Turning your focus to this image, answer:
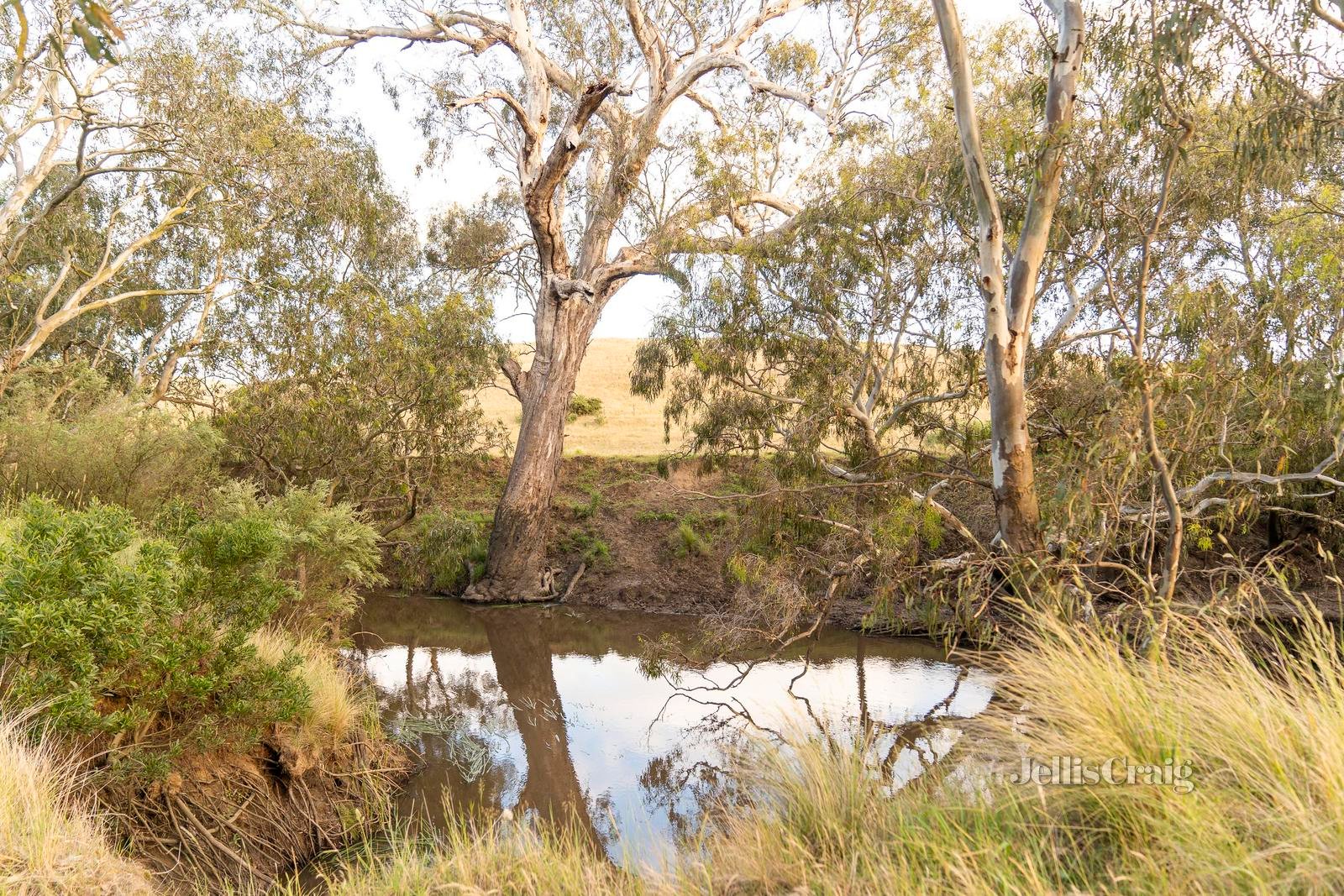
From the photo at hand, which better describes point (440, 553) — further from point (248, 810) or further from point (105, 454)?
point (248, 810)

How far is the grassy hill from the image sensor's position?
688 inches

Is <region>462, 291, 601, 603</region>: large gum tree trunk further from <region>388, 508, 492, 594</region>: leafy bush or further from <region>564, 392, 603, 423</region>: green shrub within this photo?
<region>564, 392, 603, 423</region>: green shrub

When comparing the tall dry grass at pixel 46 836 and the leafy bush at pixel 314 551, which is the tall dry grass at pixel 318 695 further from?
the tall dry grass at pixel 46 836

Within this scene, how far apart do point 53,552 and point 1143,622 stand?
5.13 metres

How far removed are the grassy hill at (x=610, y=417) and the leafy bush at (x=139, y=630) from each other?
7.99m

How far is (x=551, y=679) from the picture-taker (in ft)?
28.0

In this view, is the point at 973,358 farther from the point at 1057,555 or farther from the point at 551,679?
the point at 551,679

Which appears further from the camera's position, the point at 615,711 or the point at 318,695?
the point at 615,711

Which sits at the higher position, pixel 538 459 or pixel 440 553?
pixel 538 459

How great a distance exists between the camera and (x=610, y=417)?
22.1m

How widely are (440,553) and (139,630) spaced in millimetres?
8271

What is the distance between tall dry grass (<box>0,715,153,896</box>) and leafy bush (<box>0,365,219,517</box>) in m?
4.28
